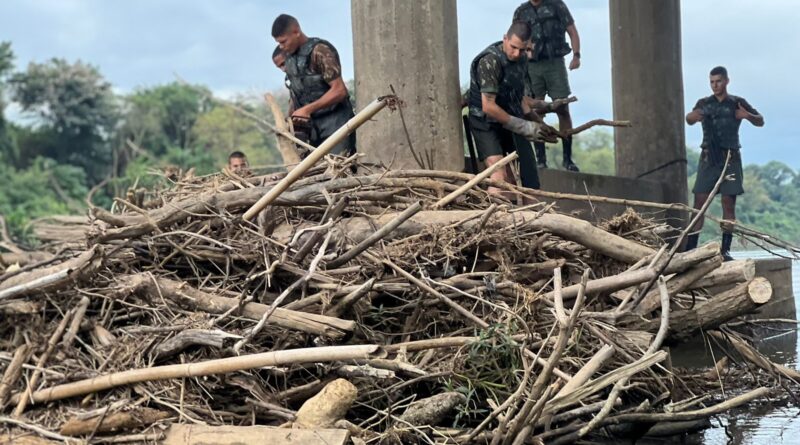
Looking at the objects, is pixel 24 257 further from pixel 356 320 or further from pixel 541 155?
pixel 541 155

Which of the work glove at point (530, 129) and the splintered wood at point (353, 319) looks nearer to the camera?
the splintered wood at point (353, 319)

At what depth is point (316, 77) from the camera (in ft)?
31.3

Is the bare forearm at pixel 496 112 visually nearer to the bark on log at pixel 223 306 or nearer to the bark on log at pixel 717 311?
the bark on log at pixel 717 311

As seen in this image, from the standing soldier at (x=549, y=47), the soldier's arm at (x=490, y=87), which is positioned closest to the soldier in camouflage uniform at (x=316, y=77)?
the soldier's arm at (x=490, y=87)

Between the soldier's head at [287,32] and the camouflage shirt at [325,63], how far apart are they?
0.20 meters

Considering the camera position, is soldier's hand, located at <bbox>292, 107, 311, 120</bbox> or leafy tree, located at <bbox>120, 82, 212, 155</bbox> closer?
soldier's hand, located at <bbox>292, 107, 311, 120</bbox>

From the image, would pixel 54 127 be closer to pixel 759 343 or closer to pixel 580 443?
pixel 759 343

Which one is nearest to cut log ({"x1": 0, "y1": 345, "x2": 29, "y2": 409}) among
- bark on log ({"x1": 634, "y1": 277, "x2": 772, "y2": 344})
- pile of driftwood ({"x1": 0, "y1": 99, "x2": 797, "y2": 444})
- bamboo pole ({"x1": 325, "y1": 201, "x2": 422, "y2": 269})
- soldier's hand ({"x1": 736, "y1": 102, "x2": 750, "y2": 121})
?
pile of driftwood ({"x1": 0, "y1": 99, "x2": 797, "y2": 444})

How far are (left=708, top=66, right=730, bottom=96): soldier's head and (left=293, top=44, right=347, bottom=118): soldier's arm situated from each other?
6927 mm

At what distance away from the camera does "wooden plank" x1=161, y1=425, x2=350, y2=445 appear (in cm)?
513

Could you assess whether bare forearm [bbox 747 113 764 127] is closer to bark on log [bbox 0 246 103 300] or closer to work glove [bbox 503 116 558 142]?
work glove [bbox 503 116 558 142]

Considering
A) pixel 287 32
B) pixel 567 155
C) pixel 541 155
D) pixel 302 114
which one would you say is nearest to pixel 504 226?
pixel 302 114

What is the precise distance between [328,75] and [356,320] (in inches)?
145

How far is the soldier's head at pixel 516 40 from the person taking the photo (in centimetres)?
906
